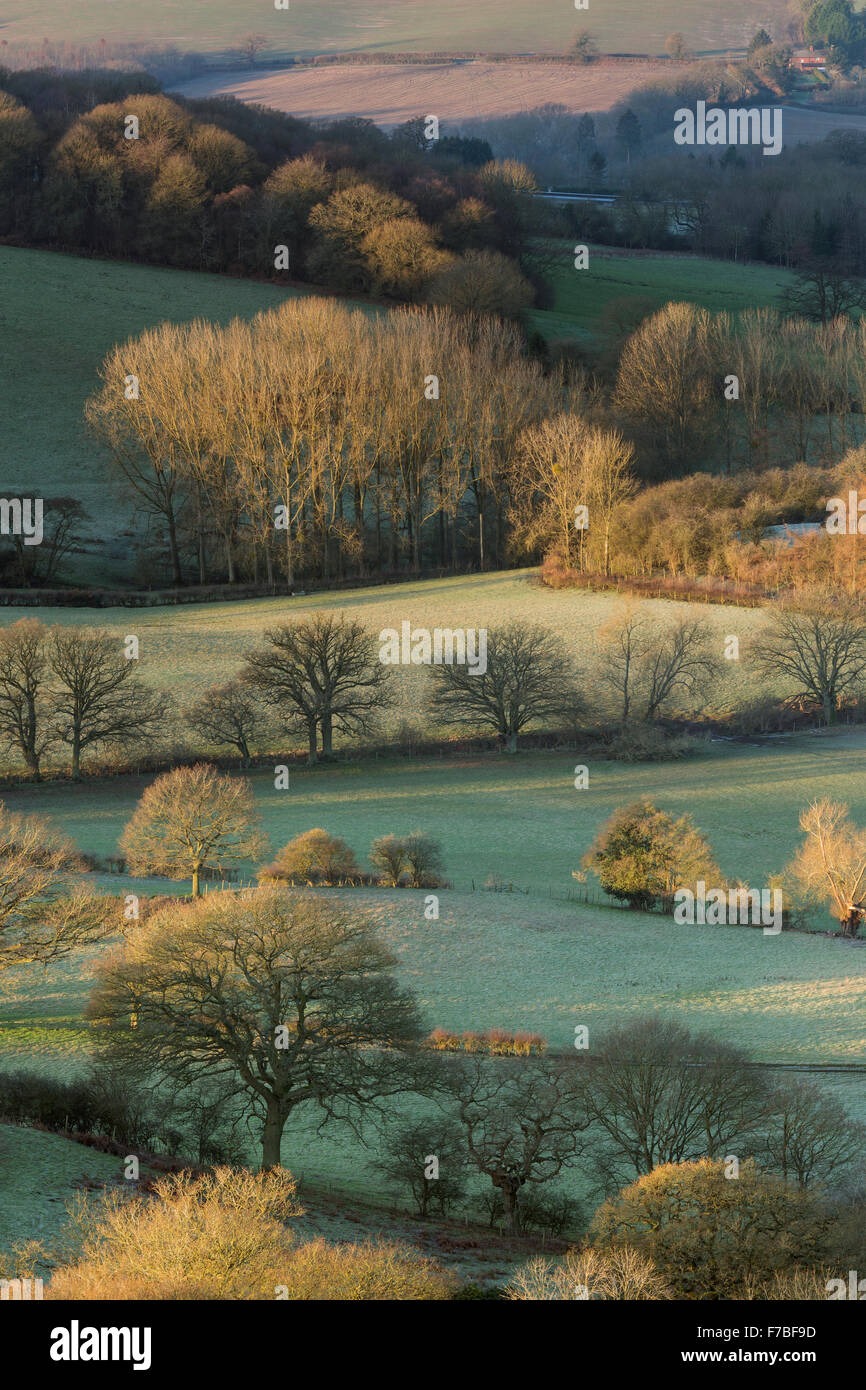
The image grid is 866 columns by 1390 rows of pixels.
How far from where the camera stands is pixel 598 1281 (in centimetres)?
2252

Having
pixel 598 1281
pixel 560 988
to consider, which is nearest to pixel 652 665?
pixel 560 988

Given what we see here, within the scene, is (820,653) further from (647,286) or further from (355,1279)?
(647,286)

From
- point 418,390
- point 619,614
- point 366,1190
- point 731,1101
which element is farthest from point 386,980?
point 418,390

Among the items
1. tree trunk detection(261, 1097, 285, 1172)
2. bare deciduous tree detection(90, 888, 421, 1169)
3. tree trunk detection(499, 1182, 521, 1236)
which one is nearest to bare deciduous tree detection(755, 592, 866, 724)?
bare deciduous tree detection(90, 888, 421, 1169)

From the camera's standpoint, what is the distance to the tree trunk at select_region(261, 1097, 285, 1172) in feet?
99.1

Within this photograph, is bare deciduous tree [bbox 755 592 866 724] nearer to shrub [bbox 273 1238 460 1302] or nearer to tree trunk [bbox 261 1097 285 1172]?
tree trunk [bbox 261 1097 285 1172]

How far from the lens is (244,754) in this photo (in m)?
59.6

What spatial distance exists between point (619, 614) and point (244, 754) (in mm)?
18965

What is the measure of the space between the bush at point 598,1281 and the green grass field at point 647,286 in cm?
9485

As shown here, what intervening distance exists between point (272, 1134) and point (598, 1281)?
9.48 metres

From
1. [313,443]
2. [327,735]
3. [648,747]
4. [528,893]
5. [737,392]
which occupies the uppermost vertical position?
[737,392]

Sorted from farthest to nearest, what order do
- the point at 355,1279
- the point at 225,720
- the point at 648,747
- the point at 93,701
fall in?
the point at 648,747 → the point at 225,720 → the point at 93,701 → the point at 355,1279

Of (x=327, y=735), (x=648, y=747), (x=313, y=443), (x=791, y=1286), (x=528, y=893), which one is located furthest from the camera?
(x=313, y=443)
